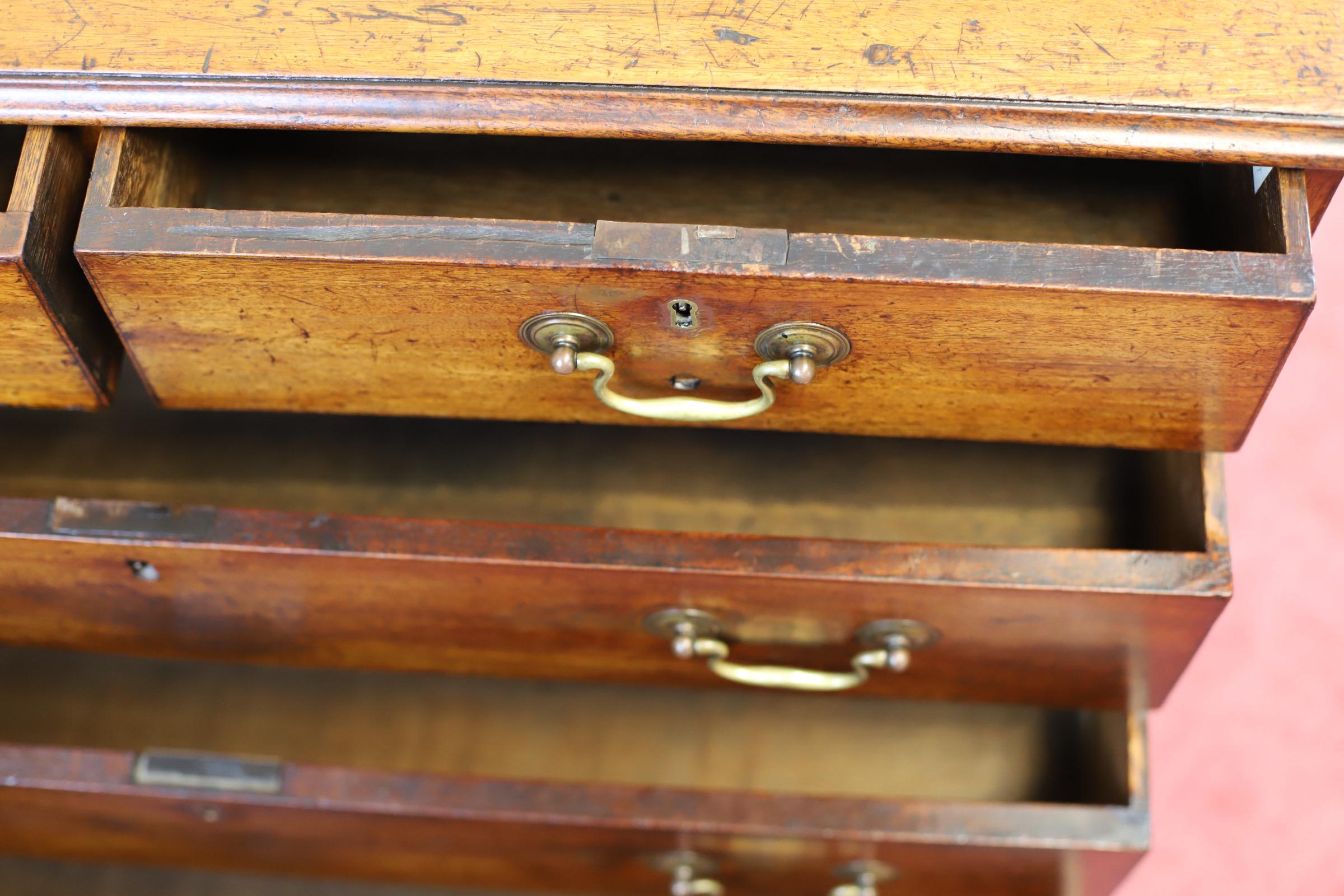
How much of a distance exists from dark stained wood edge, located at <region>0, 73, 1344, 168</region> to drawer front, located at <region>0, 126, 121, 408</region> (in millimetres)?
25

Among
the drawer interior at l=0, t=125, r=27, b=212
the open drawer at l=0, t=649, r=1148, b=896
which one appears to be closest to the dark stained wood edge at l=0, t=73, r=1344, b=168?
the drawer interior at l=0, t=125, r=27, b=212

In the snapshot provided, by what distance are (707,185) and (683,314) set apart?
159 mm

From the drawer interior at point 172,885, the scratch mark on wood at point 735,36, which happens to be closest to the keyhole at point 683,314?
the scratch mark on wood at point 735,36

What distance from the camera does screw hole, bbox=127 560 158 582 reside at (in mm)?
690

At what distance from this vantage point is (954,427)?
25.5 inches

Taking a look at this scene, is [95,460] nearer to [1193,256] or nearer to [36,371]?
[36,371]

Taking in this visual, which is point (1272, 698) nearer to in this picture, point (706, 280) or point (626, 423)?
point (626, 423)

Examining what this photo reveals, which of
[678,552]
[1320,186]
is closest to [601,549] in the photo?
[678,552]

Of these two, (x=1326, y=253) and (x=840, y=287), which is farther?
(x=1326, y=253)

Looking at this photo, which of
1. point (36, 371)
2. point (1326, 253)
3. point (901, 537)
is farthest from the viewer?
point (1326, 253)

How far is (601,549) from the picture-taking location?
655 mm

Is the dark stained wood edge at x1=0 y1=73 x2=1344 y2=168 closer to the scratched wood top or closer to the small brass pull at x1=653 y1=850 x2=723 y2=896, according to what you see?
the scratched wood top

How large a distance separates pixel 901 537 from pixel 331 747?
0.40 m

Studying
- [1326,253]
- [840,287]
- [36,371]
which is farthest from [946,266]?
[1326,253]
